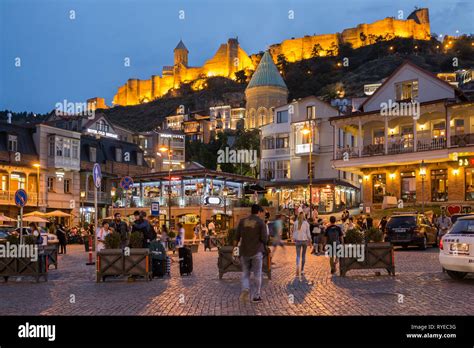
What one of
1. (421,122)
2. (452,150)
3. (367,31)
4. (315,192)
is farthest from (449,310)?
(367,31)

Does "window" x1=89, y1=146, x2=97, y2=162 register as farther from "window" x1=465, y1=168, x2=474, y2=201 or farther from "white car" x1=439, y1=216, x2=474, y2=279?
"white car" x1=439, y1=216, x2=474, y2=279

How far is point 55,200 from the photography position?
5759 cm

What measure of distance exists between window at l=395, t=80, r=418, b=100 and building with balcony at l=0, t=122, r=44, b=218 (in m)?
32.2

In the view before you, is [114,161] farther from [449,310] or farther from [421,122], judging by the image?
[449,310]

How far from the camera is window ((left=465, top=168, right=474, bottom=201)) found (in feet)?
133

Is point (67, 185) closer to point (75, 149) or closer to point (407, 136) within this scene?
point (75, 149)

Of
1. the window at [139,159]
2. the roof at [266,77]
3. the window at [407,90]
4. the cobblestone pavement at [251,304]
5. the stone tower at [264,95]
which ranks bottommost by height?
the cobblestone pavement at [251,304]

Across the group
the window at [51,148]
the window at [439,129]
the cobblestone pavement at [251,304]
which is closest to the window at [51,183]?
the window at [51,148]

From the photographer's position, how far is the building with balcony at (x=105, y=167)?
62031 mm

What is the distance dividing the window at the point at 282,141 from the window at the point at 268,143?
2.48ft

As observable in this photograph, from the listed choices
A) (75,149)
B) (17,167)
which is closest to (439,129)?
(75,149)

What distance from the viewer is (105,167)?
6600 centimetres

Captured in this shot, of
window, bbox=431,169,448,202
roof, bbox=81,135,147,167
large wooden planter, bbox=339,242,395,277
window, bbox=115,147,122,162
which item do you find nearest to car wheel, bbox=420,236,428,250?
large wooden planter, bbox=339,242,395,277

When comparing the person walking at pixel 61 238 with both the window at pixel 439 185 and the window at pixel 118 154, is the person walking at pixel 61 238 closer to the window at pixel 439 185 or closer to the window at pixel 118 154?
the window at pixel 439 185
